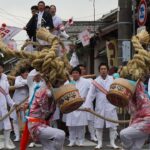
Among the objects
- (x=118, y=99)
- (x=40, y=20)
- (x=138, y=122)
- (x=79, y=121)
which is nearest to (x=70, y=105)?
(x=118, y=99)

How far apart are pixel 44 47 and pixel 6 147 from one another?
4057 millimetres

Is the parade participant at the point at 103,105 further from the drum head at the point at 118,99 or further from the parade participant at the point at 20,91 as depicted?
the drum head at the point at 118,99

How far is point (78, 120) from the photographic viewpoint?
1191 centimetres

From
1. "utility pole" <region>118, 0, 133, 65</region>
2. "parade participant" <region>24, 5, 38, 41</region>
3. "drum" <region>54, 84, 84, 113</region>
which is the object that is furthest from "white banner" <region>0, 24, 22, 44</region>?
"drum" <region>54, 84, 84, 113</region>

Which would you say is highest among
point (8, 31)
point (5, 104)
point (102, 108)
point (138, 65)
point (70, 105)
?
point (8, 31)

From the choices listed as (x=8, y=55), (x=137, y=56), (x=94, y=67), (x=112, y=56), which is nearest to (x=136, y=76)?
(x=137, y=56)

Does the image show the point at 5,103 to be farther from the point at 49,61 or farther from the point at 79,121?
the point at 49,61

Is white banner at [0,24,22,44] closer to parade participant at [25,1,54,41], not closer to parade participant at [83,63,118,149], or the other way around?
parade participant at [25,1,54,41]

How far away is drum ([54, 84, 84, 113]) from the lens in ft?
23.2

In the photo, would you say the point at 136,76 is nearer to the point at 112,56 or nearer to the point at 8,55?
the point at 8,55

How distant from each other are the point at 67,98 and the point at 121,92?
0.75 m

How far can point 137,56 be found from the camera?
24.6 ft

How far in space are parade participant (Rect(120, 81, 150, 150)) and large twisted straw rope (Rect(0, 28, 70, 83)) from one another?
108 cm

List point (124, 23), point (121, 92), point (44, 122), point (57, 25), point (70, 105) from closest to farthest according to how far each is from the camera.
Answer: point (70, 105) → point (121, 92) → point (44, 122) → point (57, 25) → point (124, 23)
